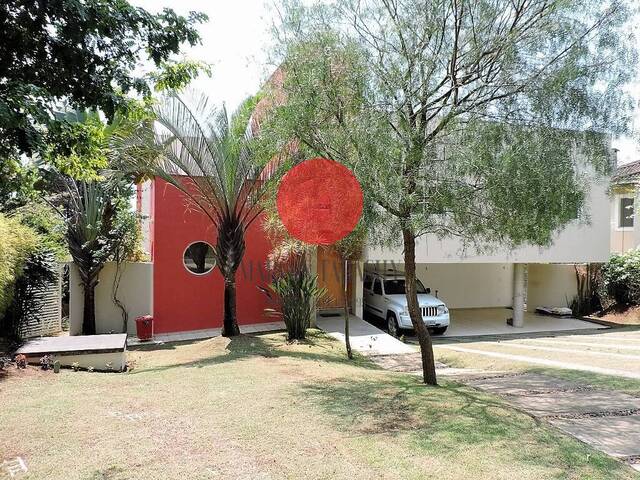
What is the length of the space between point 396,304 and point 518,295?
497cm

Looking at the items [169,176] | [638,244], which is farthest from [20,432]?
[638,244]

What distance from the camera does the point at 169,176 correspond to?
11273 mm

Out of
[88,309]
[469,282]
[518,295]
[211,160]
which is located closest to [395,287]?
[518,295]

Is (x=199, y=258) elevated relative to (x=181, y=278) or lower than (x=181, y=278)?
elevated

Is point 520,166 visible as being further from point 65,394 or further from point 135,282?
point 135,282

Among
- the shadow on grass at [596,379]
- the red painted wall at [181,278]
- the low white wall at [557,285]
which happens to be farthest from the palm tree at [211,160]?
the low white wall at [557,285]

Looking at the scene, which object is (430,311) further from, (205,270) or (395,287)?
(205,270)

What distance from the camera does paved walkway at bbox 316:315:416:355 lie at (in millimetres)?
11914

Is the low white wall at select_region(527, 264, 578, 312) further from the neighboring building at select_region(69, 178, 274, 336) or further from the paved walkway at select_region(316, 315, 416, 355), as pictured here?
the neighboring building at select_region(69, 178, 274, 336)

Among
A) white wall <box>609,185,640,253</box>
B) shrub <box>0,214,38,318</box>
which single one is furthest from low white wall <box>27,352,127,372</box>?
white wall <box>609,185,640,253</box>

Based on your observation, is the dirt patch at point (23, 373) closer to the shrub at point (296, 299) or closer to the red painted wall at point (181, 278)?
the shrub at point (296, 299)

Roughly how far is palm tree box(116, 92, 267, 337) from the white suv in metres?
4.80

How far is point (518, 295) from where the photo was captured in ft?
55.0

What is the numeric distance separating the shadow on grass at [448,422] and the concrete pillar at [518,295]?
33.9ft
